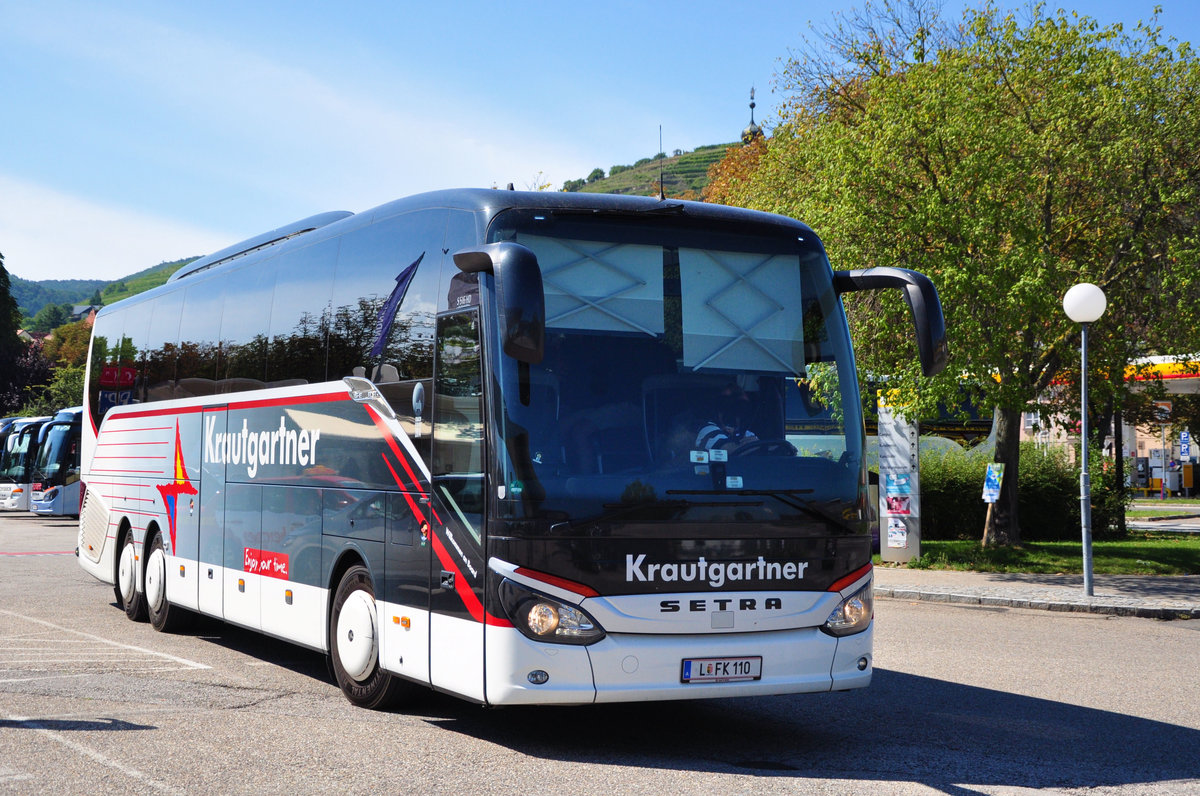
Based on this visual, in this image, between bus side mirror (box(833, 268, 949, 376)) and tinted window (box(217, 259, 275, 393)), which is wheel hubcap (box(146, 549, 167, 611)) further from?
bus side mirror (box(833, 268, 949, 376))

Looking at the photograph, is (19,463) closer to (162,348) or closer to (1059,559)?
(162,348)

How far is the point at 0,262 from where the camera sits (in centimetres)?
7412

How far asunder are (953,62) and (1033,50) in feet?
4.29

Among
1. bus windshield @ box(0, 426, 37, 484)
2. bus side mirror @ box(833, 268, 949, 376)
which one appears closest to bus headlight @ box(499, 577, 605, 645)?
bus side mirror @ box(833, 268, 949, 376)

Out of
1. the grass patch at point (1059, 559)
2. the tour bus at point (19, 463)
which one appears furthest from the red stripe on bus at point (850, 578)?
the tour bus at point (19, 463)

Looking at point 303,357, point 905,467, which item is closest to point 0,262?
point 905,467

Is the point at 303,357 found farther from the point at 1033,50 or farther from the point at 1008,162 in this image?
the point at 1033,50

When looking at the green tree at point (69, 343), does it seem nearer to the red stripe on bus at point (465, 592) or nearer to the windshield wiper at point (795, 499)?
the red stripe on bus at point (465, 592)

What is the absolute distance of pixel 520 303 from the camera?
6398 millimetres

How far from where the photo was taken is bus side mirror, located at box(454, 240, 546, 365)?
6352 millimetres

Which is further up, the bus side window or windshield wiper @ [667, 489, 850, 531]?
the bus side window

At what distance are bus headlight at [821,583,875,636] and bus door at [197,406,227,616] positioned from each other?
20.1 feet

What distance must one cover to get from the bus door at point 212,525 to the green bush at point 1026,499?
18820mm

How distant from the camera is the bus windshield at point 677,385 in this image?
7070mm
